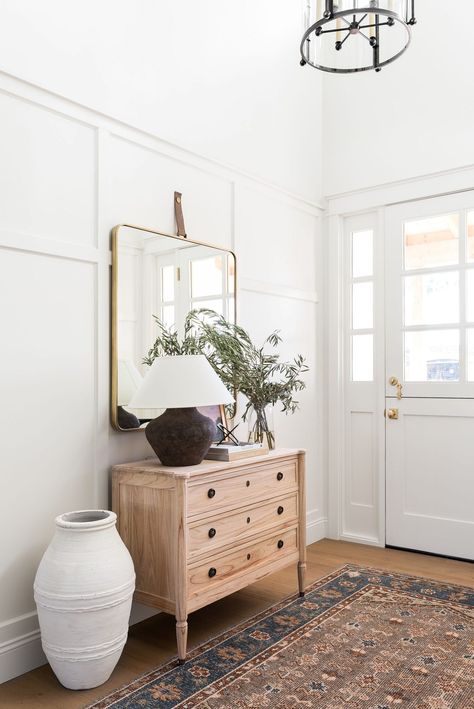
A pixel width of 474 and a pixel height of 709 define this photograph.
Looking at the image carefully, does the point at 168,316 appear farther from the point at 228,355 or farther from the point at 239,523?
the point at 239,523

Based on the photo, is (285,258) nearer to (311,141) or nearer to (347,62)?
(311,141)

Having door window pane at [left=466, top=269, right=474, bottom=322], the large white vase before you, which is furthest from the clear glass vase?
door window pane at [left=466, top=269, right=474, bottom=322]

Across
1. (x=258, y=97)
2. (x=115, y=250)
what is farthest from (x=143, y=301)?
(x=258, y=97)

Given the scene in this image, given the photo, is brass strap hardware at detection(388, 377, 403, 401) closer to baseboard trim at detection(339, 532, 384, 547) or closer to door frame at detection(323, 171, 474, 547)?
door frame at detection(323, 171, 474, 547)

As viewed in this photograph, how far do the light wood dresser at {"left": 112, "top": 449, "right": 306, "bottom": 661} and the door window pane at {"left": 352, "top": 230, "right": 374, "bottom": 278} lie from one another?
1.80 meters

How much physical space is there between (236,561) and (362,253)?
243 cm

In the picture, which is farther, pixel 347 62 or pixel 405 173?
pixel 405 173

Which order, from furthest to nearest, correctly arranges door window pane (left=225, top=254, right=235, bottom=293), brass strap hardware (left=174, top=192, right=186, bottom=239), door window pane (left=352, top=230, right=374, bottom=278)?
door window pane (left=352, top=230, right=374, bottom=278)
door window pane (left=225, top=254, right=235, bottom=293)
brass strap hardware (left=174, top=192, right=186, bottom=239)

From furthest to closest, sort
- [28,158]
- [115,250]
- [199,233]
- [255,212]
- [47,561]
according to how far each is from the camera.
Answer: [255,212]
[199,233]
[115,250]
[28,158]
[47,561]

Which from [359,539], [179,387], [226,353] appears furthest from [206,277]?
[359,539]

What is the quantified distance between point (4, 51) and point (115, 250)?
888 millimetres

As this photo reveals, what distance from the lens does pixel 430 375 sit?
3863 millimetres

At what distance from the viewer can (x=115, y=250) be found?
2.73 meters

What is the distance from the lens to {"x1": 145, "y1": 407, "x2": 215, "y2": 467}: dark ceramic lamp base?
2.54m
